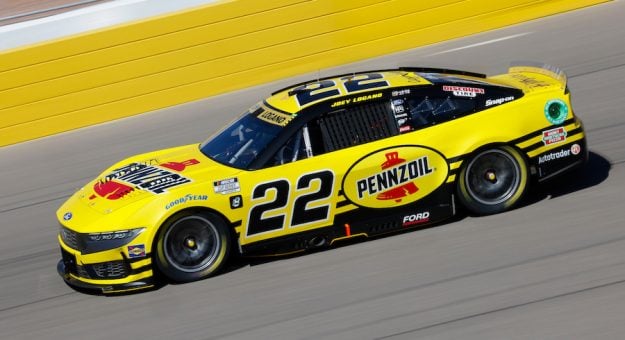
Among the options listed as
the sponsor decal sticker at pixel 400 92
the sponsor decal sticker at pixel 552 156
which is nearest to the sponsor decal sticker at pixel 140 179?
the sponsor decal sticker at pixel 400 92

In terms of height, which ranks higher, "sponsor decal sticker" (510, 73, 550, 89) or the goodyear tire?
"sponsor decal sticker" (510, 73, 550, 89)

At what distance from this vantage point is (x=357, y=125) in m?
7.84

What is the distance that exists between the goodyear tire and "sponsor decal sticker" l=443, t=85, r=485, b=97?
1.73 ft

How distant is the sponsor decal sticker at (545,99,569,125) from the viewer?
809 cm

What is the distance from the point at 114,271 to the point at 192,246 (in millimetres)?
638

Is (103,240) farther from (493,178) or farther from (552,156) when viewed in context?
(552,156)

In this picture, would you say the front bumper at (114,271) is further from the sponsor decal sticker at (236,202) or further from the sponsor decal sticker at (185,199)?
the sponsor decal sticker at (236,202)

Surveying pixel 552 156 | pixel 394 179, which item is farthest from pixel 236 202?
pixel 552 156

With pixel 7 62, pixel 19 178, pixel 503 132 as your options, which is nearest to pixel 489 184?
pixel 503 132

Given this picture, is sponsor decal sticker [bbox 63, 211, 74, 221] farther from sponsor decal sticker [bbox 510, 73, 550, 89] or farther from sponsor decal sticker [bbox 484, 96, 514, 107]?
sponsor decal sticker [bbox 510, 73, 550, 89]

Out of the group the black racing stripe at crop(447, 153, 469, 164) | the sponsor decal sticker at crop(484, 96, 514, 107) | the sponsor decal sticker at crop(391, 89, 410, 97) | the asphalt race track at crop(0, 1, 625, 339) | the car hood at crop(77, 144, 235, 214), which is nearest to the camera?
the asphalt race track at crop(0, 1, 625, 339)

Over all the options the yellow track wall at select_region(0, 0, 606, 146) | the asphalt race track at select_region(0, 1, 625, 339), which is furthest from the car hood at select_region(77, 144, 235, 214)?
the yellow track wall at select_region(0, 0, 606, 146)

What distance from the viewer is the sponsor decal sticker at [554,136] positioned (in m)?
8.06

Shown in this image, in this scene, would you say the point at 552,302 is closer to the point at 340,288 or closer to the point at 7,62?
the point at 340,288
